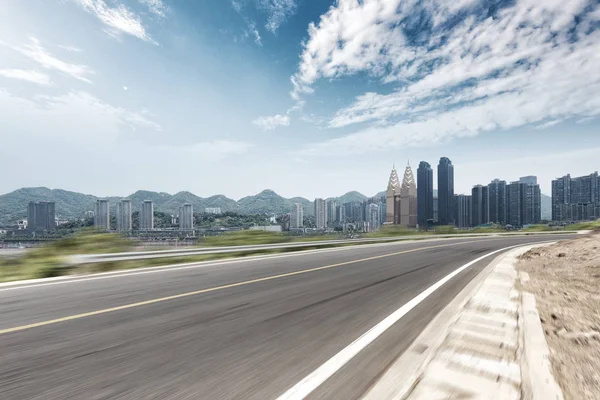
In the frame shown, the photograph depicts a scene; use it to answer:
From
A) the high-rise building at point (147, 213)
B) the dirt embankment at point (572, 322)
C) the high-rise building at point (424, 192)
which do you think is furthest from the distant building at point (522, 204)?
the dirt embankment at point (572, 322)

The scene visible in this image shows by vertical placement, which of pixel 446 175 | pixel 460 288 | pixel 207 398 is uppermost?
pixel 446 175

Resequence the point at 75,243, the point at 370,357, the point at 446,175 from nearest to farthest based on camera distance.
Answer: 1. the point at 370,357
2. the point at 75,243
3. the point at 446,175

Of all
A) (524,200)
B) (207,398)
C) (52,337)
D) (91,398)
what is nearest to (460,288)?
(207,398)

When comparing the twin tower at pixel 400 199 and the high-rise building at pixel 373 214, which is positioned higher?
the twin tower at pixel 400 199

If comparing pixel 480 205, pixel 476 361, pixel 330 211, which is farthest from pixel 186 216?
pixel 480 205

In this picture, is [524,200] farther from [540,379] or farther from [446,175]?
[540,379]

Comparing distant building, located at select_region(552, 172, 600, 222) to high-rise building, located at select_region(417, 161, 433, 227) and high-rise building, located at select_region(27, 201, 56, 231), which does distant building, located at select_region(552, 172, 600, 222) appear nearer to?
high-rise building, located at select_region(417, 161, 433, 227)

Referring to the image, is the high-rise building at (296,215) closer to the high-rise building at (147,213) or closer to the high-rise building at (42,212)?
the high-rise building at (147,213)
